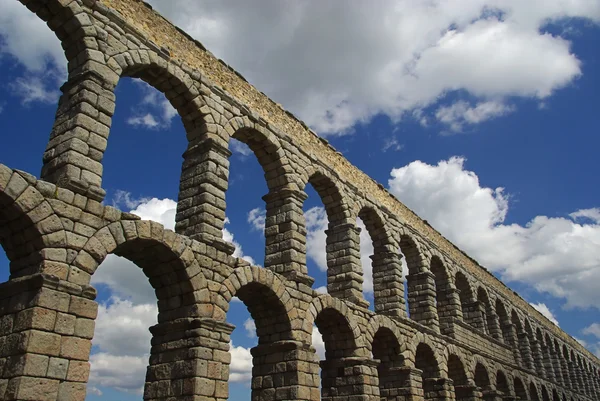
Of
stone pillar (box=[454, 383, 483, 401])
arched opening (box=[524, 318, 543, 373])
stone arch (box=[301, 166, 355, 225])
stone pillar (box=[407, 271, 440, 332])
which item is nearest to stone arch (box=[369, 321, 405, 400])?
stone pillar (box=[407, 271, 440, 332])

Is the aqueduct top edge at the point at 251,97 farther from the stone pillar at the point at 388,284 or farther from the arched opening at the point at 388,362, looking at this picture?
the arched opening at the point at 388,362

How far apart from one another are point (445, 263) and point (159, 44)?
15337 millimetres

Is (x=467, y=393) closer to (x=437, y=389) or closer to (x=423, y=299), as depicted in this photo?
(x=437, y=389)

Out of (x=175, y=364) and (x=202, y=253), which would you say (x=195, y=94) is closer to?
(x=202, y=253)

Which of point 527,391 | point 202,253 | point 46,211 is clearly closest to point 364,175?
point 202,253

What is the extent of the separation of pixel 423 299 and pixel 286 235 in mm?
8131

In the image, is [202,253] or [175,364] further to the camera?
[202,253]

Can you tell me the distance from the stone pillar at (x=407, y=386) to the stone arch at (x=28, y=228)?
10855 millimetres

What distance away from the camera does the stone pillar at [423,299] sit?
61.3 feet

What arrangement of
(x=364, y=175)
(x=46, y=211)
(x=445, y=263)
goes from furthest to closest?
(x=445, y=263)
(x=364, y=175)
(x=46, y=211)

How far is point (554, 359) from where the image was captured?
34.3 m

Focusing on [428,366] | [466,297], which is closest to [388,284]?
[428,366]

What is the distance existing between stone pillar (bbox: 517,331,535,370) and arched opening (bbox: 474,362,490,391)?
26.9 ft

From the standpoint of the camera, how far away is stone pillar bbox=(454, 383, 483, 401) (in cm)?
1900
